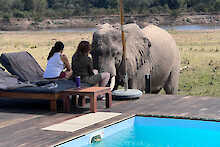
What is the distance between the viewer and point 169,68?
500 inches

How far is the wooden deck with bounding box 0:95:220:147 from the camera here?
720 cm

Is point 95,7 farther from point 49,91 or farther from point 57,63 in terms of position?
point 49,91

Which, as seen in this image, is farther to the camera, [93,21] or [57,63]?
[93,21]

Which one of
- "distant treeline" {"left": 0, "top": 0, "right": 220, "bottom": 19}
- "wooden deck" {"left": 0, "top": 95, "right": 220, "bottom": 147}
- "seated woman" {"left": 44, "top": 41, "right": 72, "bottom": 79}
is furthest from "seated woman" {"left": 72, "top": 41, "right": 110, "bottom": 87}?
"distant treeline" {"left": 0, "top": 0, "right": 220, "bottom": 19}

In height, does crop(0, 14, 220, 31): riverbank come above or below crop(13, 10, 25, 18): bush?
below

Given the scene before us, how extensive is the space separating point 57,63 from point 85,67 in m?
0.56

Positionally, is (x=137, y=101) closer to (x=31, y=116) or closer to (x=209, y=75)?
(x=31, y=116)

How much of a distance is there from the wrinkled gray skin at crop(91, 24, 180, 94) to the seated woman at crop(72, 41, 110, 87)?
2.57ft

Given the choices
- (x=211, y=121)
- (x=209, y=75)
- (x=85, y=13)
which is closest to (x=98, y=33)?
(x=211, y=121)

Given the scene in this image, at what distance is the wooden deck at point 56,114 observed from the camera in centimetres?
720

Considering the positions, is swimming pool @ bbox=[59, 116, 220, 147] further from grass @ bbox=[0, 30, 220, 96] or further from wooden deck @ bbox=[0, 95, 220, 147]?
grass @ bbox=[0, 30, 220, 96]

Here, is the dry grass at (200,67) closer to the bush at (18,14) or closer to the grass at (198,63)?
the grass at (198,63)

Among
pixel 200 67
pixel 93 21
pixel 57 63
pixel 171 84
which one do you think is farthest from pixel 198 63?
pixel 93 21

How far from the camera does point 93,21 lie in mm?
72562
